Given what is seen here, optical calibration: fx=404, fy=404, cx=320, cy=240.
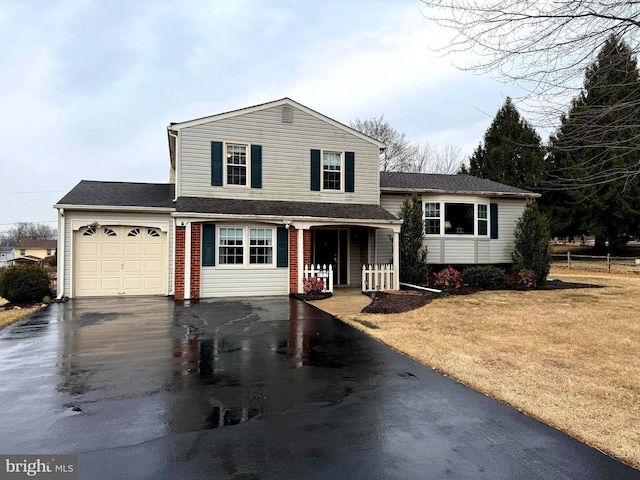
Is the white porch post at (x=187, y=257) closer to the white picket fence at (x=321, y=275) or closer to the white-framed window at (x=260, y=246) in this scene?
the white-framed window at (x=260, y=246)

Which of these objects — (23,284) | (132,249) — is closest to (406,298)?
(132,249)

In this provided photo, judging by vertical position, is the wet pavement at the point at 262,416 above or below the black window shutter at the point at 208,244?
below

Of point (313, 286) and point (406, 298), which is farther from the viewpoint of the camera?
point (313, 286)

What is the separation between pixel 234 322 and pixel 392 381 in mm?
4632

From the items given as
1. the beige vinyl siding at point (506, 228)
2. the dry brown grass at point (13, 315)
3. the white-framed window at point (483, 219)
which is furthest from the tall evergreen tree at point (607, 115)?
the dry brown grass at point (13, 315)

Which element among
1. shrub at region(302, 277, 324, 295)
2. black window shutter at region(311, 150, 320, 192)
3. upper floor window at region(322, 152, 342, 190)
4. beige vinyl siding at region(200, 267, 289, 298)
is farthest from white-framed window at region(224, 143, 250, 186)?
shrub at region(302, 277, 324, 295)

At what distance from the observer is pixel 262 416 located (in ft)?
12.5

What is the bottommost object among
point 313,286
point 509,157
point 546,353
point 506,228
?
point 546,353

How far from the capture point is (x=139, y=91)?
62.8ft

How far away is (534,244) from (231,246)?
11.6 meters

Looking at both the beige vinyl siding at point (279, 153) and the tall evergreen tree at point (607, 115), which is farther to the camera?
the beige vinyl siding at point (279, 153)

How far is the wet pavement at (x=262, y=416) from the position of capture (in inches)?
117

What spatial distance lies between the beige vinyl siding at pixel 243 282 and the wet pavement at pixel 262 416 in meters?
5.91

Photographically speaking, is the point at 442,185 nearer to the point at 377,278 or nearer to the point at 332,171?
the point at 332,171
